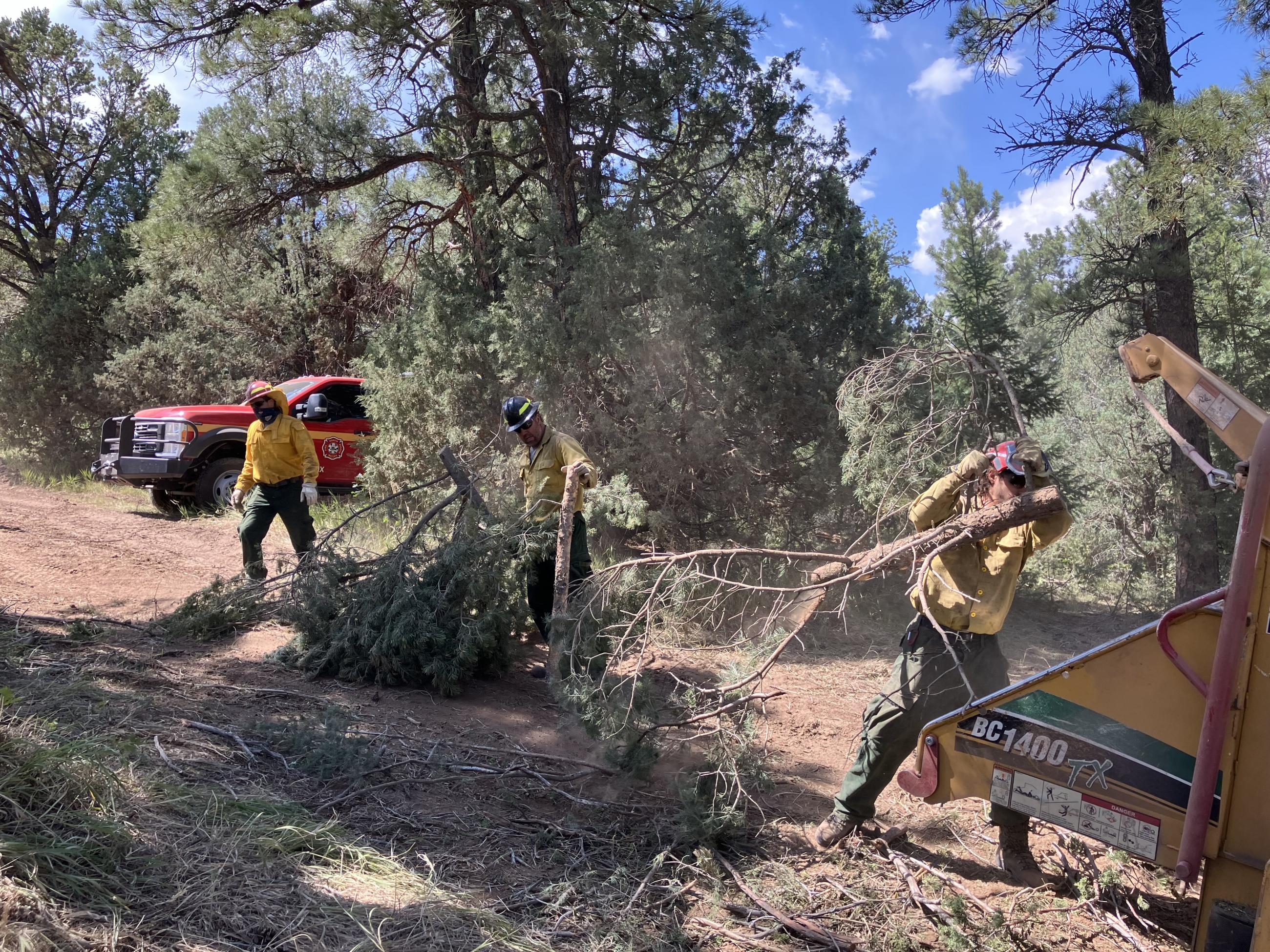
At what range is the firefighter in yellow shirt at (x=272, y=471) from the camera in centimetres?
738

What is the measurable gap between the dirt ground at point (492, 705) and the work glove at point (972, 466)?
44.8 inches

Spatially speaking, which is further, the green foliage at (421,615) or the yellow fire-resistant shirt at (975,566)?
the green foliage at (421,615)

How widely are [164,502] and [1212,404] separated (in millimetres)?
11942

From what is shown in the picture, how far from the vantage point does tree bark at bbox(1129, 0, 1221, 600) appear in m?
7.64

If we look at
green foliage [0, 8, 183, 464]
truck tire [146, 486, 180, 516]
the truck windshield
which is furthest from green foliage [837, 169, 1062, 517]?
green foliage [0, 8, 183, 464]

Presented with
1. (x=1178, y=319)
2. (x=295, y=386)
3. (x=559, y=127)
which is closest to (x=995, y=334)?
(x=1178, y=319)

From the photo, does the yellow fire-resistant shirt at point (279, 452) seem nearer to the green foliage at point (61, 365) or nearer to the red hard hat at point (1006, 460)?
the red hard hat at point (1006, 460)

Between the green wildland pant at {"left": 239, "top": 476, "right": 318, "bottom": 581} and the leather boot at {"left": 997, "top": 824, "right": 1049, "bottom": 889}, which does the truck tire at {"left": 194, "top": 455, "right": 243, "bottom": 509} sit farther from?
the leather boot at {"left": 997, "top": 824, "right": 1049, "bottom": 889}

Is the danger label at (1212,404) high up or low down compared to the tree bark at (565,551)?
up

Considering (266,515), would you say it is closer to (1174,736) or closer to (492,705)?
(492,705)

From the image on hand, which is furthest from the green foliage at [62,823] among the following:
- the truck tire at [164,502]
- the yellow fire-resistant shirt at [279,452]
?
the truck tire at [164,502]

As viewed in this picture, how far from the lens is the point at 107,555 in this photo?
8492 mm

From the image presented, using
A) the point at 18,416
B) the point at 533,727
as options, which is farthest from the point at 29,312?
the point at 533,727

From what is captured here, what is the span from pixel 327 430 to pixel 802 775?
8.54 m
